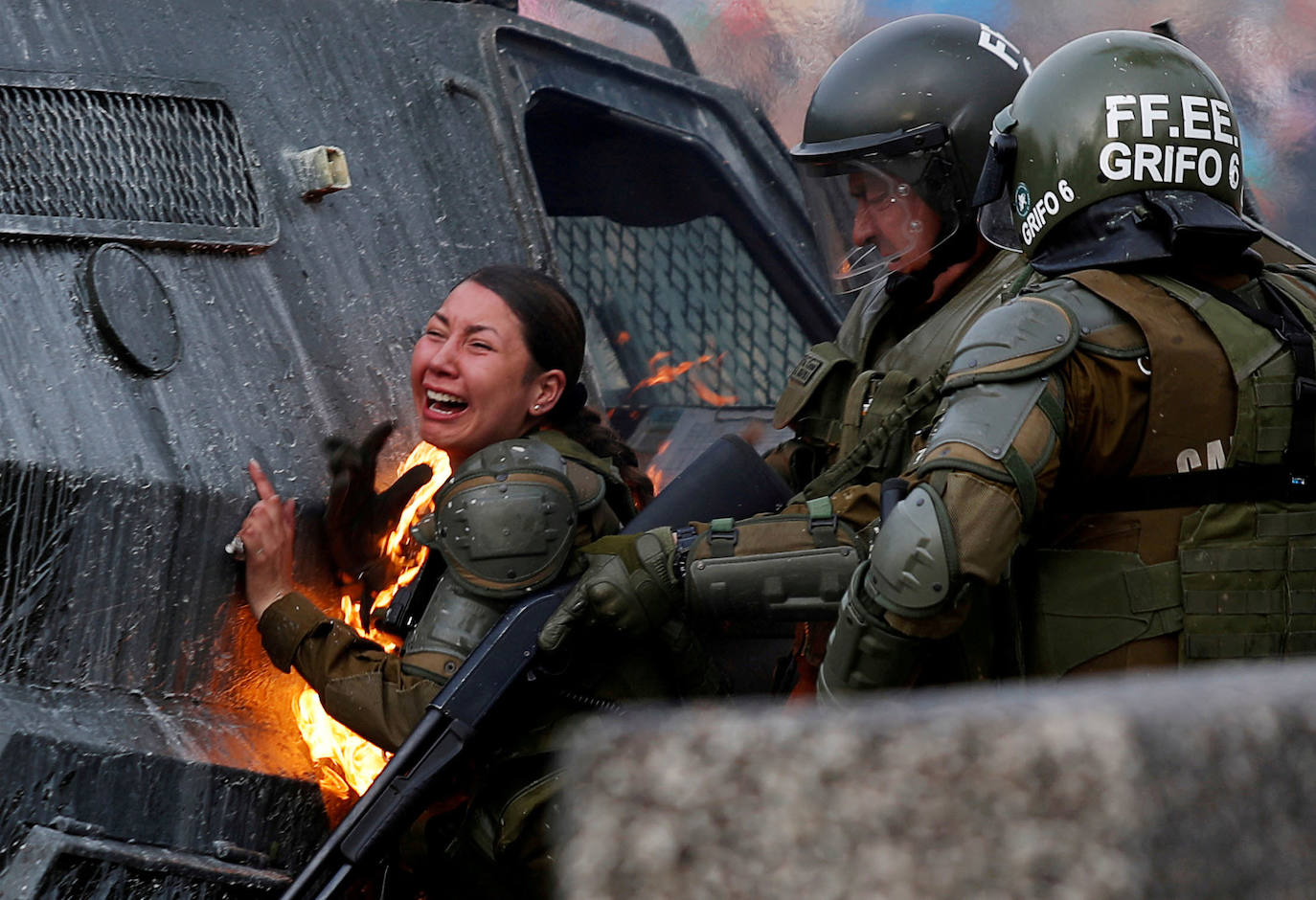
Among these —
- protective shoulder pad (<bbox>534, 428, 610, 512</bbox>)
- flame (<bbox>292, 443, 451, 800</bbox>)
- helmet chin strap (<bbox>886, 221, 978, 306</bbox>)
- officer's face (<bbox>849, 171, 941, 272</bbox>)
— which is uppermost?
officer's face (<bbox>849, 171, 941, 272</bbox>)

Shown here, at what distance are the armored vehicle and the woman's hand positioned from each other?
28 millimetres

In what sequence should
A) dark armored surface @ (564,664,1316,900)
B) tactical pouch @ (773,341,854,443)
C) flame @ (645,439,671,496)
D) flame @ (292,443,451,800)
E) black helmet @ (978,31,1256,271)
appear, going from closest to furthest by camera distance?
dark armored surface @ (564,664,1316,900) < black helmet @ (978,31,1256,271) < flame @ (292,443,451,800) < tactical pouch @ (773,341,854,443) < flame @ (645,439,671,496)

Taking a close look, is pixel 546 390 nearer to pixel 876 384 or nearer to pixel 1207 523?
pixel 876 384

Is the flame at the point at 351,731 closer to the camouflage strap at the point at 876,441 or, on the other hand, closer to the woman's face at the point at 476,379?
the woman's face at the point at 476,379

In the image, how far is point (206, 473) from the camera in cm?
245

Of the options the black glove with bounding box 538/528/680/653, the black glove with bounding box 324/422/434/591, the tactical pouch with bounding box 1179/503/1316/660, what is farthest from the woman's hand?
the tactical pouch with bounding box 1179/503/1316/660

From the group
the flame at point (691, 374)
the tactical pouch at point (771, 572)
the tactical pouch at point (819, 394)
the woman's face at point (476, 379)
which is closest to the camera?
the tactical pouch at point (771, 572)

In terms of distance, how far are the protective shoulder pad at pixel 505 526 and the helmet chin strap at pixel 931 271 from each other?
831mm

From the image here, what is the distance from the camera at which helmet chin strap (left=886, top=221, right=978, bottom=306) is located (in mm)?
2891

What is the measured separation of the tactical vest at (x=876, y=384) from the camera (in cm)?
260

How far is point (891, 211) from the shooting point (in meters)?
2.86

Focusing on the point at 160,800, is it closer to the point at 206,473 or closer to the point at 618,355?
the point at 206,473

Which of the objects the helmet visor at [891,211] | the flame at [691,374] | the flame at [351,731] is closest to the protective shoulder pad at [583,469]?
the flame at [351,731]

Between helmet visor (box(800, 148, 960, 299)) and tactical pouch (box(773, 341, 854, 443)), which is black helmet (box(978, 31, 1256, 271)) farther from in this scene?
tactical pouch (box(773, 341, 854, 443))
